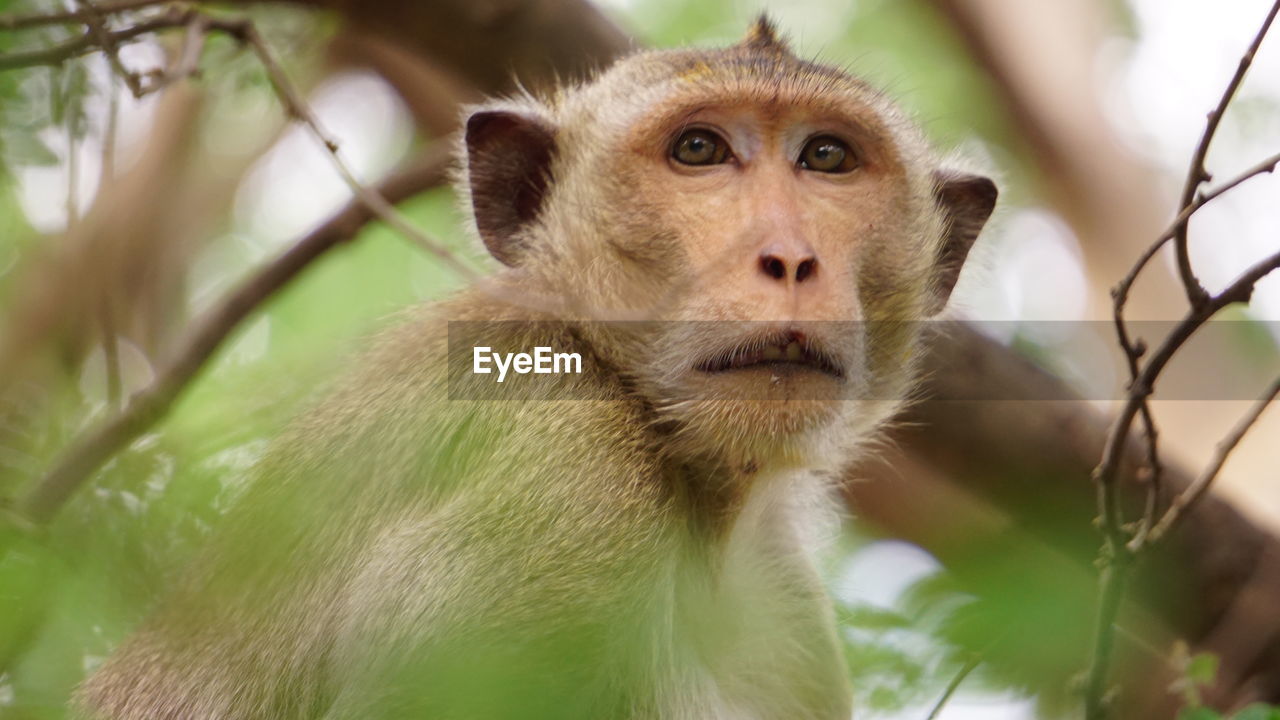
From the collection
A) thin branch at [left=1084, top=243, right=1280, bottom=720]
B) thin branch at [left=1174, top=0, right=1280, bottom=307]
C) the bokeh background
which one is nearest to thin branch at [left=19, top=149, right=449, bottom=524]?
the bokeh background

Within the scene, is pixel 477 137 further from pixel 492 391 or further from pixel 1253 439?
pixel 1253 439

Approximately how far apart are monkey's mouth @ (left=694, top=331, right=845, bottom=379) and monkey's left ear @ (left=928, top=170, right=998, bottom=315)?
147 centimetres

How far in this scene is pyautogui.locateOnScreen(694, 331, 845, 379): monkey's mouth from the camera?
4.35 meters

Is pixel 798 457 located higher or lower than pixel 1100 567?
higher

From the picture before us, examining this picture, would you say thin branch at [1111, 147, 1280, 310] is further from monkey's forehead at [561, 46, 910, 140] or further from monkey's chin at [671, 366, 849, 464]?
monkey's forehead at [561, 46, 910, 140]

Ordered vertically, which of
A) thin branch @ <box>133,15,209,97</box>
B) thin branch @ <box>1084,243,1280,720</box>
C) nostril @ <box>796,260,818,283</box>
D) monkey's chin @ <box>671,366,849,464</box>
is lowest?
thin branch @ <box>1084,243,1280,720</box>

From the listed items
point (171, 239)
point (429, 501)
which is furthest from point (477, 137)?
point (171, 239)

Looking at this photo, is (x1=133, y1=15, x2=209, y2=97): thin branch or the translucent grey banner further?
(x1=133, y1=15, x2=209, y2=97): thin branch

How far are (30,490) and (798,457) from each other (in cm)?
253

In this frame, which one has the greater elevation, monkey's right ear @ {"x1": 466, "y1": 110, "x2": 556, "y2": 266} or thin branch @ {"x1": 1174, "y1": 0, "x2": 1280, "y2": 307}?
monkey's right ear @ {"x1": 466, "y1": 110, "x2": 556, "y2": 266}

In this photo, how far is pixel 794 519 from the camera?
5777mm

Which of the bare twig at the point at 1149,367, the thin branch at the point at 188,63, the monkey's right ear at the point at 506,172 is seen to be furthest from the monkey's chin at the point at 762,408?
the thin branch at the point at 188,63

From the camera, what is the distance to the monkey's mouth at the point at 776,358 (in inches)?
171

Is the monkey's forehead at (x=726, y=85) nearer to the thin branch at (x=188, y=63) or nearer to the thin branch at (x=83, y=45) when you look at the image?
the thin branch at (x=188, y=63)
